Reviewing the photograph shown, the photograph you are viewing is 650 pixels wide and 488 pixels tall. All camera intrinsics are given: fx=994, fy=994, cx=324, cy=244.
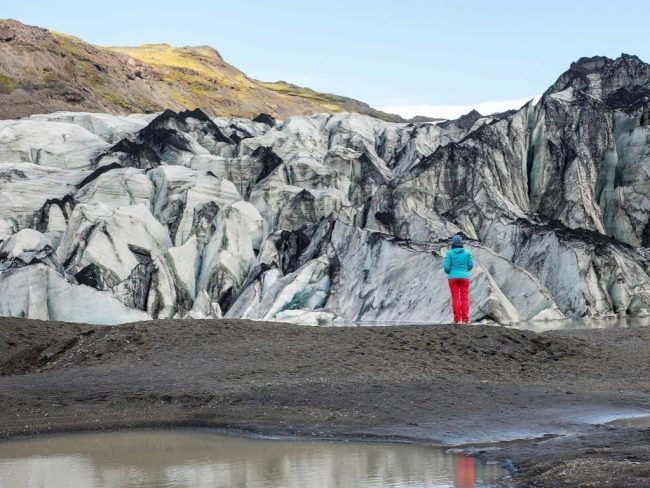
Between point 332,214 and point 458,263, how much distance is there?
22160mm

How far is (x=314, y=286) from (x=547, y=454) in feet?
78.0

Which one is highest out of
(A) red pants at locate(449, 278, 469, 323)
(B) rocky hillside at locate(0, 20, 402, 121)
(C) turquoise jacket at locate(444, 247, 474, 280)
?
(B) rocky hillside at locate(0, 20, 402, 121)

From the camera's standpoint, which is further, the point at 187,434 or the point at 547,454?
the point at 187,434

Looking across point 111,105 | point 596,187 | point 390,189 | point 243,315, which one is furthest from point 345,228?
point 111,105

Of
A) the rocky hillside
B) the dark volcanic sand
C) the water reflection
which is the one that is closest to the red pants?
the dark volcanic sand

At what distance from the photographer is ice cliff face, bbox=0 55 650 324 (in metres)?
29.6

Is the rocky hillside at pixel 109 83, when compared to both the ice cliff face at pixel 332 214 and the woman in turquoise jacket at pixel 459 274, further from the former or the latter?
the woman in turquoise jacket at pixel 459 274

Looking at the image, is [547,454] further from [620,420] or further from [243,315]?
[243,315]

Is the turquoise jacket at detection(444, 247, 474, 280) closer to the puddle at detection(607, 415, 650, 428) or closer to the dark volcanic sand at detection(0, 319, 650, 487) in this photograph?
the dark volcanic sand at detection(0, 319, 650, 487)

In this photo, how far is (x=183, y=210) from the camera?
38.6 metres

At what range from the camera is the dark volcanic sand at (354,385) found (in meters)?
8.13

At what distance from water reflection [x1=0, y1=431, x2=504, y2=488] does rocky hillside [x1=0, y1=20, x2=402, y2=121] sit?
248ft

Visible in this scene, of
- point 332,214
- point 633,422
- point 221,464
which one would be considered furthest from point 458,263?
point 332,214

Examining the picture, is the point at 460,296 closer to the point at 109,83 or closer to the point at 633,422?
the point at 633,422
